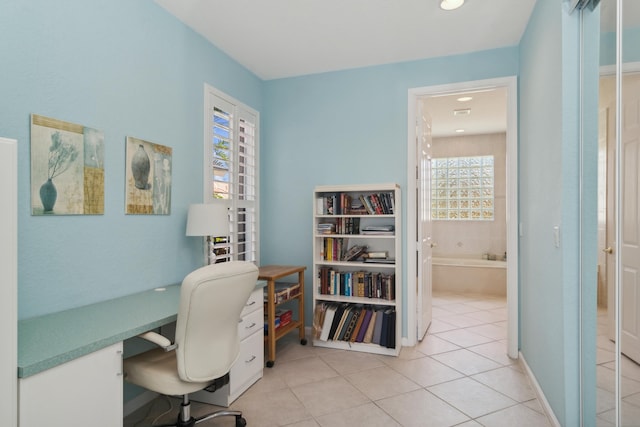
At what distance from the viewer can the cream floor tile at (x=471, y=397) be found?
2418mm

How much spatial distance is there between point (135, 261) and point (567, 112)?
262 centimetres

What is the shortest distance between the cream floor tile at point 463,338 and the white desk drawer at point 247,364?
6.40 feet

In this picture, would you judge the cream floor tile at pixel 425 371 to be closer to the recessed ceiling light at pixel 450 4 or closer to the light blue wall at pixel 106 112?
the light blue wall at pixel 106 112

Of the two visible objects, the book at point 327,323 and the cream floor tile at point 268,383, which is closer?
the cream floor tile at point 268,383

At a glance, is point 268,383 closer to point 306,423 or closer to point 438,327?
point 306,423

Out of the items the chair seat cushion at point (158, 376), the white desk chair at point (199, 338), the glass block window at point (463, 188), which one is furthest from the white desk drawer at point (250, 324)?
the glass block window at point (463, 188)

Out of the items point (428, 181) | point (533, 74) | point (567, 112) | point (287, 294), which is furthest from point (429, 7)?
point (287, 294)

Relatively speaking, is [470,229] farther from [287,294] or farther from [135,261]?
[135,261]

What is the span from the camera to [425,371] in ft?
9.86

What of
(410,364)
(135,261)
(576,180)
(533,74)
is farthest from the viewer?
(410,364)

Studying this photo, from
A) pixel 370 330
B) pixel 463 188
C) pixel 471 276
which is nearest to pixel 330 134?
pixel 370 330

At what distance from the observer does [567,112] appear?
6.27 ft

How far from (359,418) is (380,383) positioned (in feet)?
1.73

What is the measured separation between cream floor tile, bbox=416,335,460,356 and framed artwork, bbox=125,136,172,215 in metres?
2.51
